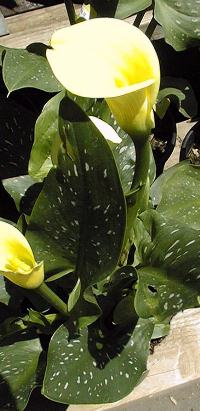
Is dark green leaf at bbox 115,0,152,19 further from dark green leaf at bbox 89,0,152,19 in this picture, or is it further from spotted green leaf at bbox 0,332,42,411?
spotted green leaf at bbox 0,332,42,411

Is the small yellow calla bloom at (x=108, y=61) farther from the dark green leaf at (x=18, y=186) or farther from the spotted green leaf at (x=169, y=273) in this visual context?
the dark green leaf at (x=18, y=186)

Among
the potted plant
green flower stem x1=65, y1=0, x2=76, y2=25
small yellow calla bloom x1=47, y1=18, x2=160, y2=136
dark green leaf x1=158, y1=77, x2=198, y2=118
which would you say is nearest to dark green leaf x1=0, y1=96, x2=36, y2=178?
the potted plant

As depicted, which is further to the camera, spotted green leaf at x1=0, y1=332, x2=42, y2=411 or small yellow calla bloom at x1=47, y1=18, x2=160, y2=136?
spotted green leaf at x1=0, y1=332, x2=42, y2=411

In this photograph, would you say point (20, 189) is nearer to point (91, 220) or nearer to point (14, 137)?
point (14, 137)

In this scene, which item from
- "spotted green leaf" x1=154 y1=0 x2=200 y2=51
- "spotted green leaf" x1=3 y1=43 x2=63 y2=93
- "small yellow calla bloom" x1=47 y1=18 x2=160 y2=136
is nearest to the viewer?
"small yellow calla bloom" x1=47 y1=18 x2=160 y2=136

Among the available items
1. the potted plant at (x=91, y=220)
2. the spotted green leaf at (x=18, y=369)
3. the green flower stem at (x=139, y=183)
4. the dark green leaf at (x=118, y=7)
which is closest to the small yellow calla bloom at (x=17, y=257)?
the potted plant at (x=91, y=220)

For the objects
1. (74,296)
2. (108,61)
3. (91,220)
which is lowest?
(74,296)

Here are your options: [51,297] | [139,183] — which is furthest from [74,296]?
A: [139,183]
